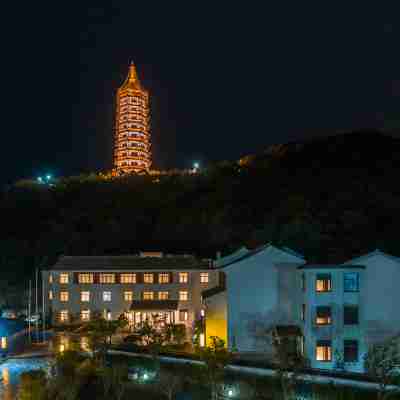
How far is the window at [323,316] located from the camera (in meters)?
19.0

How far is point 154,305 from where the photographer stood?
1066 inches

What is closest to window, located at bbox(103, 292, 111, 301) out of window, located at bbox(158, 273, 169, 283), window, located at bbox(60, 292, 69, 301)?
window, located at bbox(60, 292, 69, 301)

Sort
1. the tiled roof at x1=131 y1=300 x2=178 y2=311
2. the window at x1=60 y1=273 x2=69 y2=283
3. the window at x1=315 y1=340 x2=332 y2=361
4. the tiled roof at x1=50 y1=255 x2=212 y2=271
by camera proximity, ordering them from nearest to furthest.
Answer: the window at x1=315 y1=340 x2=332 y2=361, the tiled roof at x1=131 y1=300 x2=178 y2=311, the window at x1=60 y1=273 x2=69 y2=283, the tiled roof at x1=50 y1=255 x2=212 y2=271

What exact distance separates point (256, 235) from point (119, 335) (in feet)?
65.3

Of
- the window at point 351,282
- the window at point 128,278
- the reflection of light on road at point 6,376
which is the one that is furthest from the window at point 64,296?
the window at point 351,282

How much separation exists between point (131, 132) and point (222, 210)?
24795mm

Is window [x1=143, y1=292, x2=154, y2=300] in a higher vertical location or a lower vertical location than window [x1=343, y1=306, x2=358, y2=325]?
lower

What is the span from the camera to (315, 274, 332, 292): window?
755 inches

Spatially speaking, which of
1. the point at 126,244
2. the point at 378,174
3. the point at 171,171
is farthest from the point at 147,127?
the point at 378,174

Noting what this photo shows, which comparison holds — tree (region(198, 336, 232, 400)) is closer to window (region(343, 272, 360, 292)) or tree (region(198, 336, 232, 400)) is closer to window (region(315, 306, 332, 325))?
window (region(315, 306, 332, 325))

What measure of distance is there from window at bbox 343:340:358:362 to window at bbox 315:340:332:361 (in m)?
0.70

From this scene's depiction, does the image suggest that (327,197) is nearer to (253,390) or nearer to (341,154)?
(341,154)

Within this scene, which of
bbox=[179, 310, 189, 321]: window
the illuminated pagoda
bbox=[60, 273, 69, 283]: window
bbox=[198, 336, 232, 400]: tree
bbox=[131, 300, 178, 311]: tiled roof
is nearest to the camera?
bbox=[198, 336, 232, 400]: tree

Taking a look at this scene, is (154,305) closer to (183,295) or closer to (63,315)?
(183,295)
